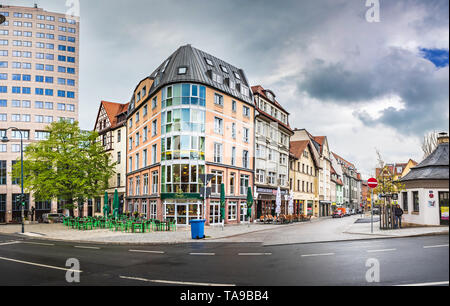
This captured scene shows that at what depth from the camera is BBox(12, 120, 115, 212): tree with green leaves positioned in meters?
39.5

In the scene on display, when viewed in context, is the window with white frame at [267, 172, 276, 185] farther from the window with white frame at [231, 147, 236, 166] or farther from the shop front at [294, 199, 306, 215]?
the shop front at [294, 199, 306, 215]

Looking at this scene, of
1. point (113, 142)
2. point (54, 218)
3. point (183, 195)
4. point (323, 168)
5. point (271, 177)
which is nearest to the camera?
point (183, 195)

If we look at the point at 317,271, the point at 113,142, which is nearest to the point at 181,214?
the point at 113,142

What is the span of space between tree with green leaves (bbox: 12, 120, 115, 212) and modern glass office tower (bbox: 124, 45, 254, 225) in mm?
6399

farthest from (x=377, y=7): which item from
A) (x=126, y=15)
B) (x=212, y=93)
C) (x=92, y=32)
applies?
(x=212, y=93)

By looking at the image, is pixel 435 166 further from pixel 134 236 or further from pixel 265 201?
pixel 265 201

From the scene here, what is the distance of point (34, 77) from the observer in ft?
253

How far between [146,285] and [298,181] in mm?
54859

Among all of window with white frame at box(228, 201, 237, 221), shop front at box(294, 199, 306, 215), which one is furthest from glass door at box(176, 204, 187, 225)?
shop front at box(294, 199, 306, 215)

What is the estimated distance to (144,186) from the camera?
43938 millimetres

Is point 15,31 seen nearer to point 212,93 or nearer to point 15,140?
point 15,140

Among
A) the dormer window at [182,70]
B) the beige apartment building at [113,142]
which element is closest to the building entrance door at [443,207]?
the dormer window at [182,70]

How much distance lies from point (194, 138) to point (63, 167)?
55.4 ft

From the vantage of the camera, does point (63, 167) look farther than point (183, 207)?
Yes
